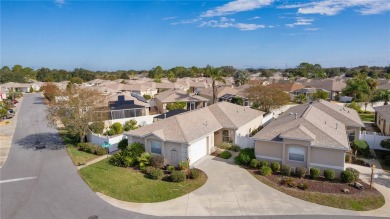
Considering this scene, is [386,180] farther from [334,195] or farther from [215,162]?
[215,162]

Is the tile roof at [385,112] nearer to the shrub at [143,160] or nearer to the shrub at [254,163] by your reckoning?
the shrub at [254,163]

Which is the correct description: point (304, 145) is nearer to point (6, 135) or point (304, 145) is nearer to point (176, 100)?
point (176, 100)

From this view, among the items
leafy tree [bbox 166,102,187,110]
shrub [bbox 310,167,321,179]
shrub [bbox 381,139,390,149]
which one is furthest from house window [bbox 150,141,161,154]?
leafy tree [bbox 166,102,187,110]

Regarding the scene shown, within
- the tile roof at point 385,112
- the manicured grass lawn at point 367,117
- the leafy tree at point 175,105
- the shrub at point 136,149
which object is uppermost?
the tile roof at point 385,112

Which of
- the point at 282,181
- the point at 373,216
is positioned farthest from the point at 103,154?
the point at 373,216

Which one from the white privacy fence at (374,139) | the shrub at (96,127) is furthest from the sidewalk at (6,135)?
the white privacy fence at (374,139)

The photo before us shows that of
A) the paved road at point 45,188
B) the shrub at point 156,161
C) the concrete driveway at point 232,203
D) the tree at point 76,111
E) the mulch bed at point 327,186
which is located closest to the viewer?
the concrete driveway at point 232,203

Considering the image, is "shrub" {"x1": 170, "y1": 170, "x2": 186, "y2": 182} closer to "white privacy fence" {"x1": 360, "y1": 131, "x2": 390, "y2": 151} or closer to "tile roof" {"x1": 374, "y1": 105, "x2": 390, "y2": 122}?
"white privacy fence" {"x1": 360, "y1": 131, "x2": 390, "y2": 151}
